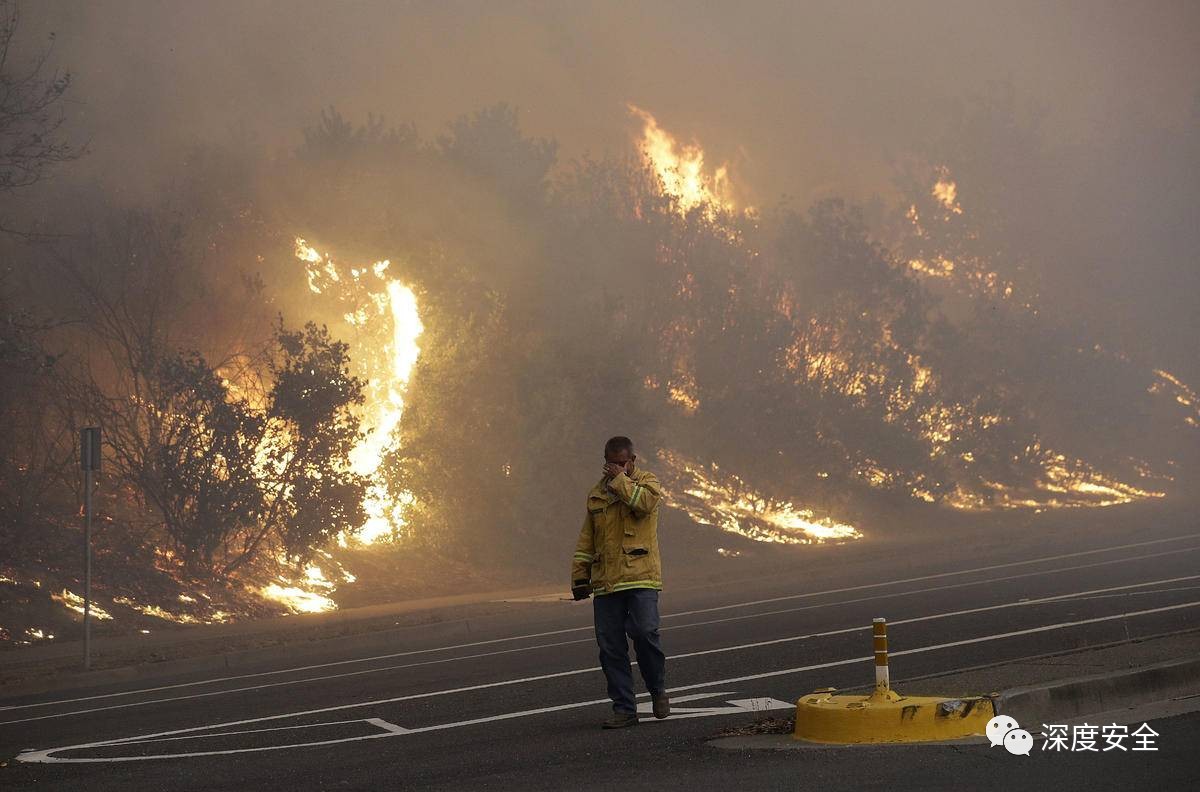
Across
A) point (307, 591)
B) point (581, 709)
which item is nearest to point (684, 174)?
point (307, 591)

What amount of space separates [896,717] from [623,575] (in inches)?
76.8

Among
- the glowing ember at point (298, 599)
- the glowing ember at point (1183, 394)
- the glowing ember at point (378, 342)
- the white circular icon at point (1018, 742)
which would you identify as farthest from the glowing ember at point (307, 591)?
the glowing ember at point (1183, 394)

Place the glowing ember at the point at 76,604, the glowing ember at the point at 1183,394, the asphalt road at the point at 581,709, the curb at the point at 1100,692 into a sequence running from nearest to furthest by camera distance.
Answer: the asphalt road at the point at 581,709 < the curb at the point at 1100,692 < the glowing ember at the point at 76,604 < the glowing ember at the point at 1183,394

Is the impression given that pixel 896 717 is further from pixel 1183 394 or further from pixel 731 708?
pixel 1183 394

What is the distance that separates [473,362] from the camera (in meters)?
27.4

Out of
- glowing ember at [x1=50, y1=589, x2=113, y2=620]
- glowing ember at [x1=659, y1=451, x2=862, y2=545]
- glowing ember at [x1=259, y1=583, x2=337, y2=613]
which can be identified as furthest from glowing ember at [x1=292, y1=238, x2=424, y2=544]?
glowing ember at [x1=659, y1=451, x2=862, y2=545]

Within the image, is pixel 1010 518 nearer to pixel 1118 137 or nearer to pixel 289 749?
pixel 1118 137

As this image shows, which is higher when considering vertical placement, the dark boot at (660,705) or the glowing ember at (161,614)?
the glowing ember at (161,614)

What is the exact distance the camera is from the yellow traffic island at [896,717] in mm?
7172

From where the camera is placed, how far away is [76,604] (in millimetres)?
19656

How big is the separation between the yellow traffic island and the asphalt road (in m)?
0.18

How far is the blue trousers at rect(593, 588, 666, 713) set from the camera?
836 centimetres

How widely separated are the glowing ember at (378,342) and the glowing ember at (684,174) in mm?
11750

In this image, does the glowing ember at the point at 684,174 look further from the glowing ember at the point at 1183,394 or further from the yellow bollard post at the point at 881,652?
the yellow bollard post at the point at 881,652
